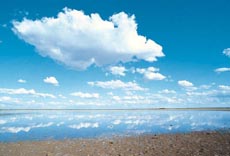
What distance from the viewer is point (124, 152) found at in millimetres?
20266

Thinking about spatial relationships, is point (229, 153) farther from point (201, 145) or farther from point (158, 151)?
point (158, 151)

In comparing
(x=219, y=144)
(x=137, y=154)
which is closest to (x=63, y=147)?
(x=137, y=154)

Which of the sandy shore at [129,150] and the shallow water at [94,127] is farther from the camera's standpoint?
the shallow water at [94,127]

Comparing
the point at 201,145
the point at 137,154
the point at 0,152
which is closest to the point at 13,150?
the point at 0,152

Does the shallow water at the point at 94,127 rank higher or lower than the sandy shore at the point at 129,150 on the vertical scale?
higher

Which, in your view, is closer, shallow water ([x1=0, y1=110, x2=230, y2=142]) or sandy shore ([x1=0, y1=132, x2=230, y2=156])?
sandy shore ([x1=0, y1=132, x2=230, y2=156])

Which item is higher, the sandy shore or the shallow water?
the shallow water

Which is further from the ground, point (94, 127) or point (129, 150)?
point (94, 127)

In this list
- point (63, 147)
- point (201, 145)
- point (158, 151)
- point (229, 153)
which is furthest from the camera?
point (63, 147)

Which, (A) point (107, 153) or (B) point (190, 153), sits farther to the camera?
(A) point (107, 153)

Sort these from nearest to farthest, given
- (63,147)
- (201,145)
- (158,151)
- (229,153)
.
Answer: (229,153), (158,151), (201,145), (63,147)

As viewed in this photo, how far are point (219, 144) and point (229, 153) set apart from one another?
345 cm

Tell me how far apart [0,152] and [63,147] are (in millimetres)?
5064

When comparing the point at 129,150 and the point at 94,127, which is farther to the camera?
the point at 94,127
